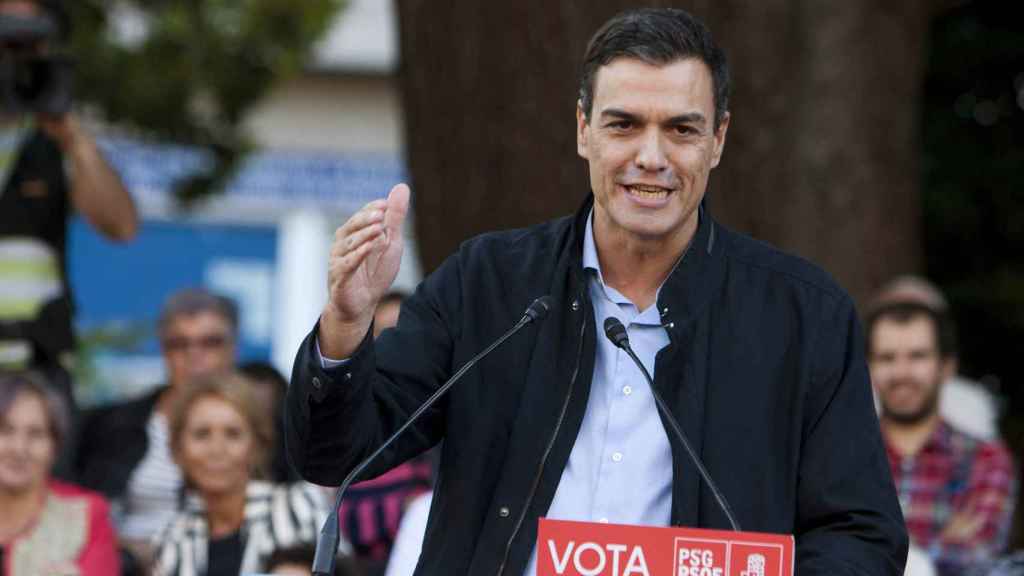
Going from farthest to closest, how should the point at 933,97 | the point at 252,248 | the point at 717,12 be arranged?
the point at 252,248 < the point at 933,97 < the point at 717,12

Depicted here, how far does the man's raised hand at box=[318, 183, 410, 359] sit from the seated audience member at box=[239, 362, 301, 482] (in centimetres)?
351

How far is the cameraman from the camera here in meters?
7.55

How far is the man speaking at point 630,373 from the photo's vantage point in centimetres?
363

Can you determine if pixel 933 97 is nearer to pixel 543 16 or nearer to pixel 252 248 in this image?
pixel 543 16

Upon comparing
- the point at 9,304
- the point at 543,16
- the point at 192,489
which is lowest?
the point at 192,489

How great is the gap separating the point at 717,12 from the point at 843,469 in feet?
14.3

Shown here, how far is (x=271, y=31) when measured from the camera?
11547mm

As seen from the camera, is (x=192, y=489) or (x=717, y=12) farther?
(x=717, y=12)

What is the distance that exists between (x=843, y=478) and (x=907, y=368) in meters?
4.21

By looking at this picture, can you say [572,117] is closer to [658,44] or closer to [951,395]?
[951,395]

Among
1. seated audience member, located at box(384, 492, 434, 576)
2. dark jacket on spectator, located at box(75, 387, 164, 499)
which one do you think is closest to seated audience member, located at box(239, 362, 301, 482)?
dark jacket on spectator, located at box(75, 387, 164, 499)

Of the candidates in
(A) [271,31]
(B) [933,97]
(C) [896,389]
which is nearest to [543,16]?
(C) [896,389]

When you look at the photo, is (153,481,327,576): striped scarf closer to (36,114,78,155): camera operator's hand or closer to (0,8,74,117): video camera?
(36,114,78,155): camera operator's hand

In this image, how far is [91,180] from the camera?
7691 millimetres
